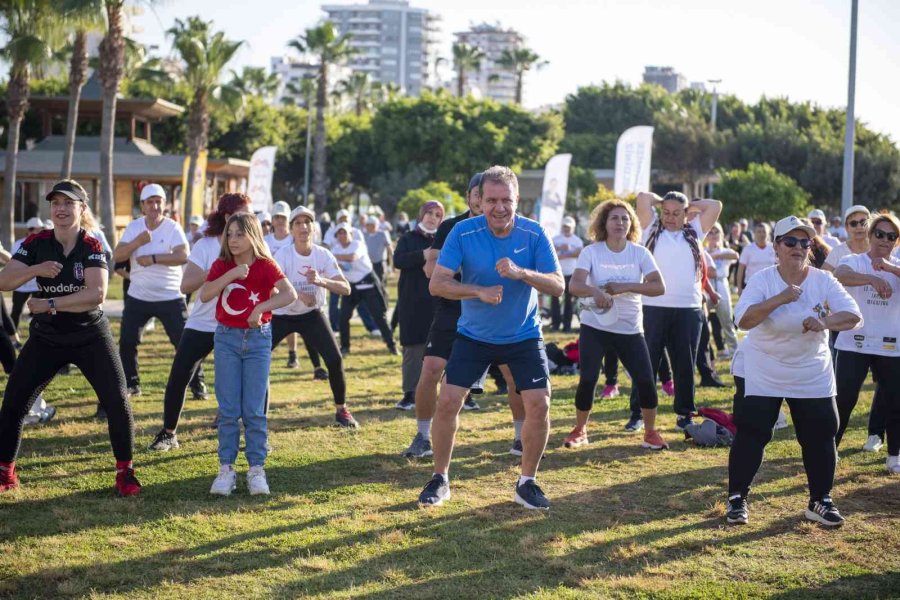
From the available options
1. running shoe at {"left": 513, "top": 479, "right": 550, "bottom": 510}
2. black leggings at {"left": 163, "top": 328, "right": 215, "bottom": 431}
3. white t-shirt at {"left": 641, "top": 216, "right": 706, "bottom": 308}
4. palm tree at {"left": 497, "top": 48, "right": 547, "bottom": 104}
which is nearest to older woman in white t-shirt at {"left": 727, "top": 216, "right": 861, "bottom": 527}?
running shoe at {"left": 513, "top": 479, "right": 550, "bottom": 510}

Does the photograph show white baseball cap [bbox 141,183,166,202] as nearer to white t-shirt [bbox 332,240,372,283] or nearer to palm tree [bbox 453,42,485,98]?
white t-shirt [bbox 332,240,372,283]

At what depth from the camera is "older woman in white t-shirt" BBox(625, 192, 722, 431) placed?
9086mm

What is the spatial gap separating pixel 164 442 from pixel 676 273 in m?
4.62

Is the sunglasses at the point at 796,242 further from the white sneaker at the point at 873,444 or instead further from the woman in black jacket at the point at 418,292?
the woman in black jacket at the point at 418,292

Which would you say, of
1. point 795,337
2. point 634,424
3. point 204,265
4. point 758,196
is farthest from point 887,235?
point 758,196

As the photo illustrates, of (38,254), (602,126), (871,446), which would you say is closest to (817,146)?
(602,126)

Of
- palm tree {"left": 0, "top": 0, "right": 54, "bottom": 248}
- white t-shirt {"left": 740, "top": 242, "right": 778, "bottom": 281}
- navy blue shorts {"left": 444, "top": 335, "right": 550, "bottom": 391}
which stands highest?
palm tree {"left": 0, "top": 0, "right": 54, "bottom": 248}

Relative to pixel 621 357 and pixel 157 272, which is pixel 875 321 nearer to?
pixel 621 357

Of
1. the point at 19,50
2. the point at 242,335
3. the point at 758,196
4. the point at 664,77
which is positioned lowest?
the point at 242,335

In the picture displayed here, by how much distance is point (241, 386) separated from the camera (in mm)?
6871

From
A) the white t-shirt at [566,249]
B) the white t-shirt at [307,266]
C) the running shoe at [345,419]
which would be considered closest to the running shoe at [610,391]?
the running shoe at [345,419]

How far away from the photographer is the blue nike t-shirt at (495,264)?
6.21m

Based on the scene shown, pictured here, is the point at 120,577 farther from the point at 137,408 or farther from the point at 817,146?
the point at 817,146

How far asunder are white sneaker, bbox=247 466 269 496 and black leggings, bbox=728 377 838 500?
3.05 meters
